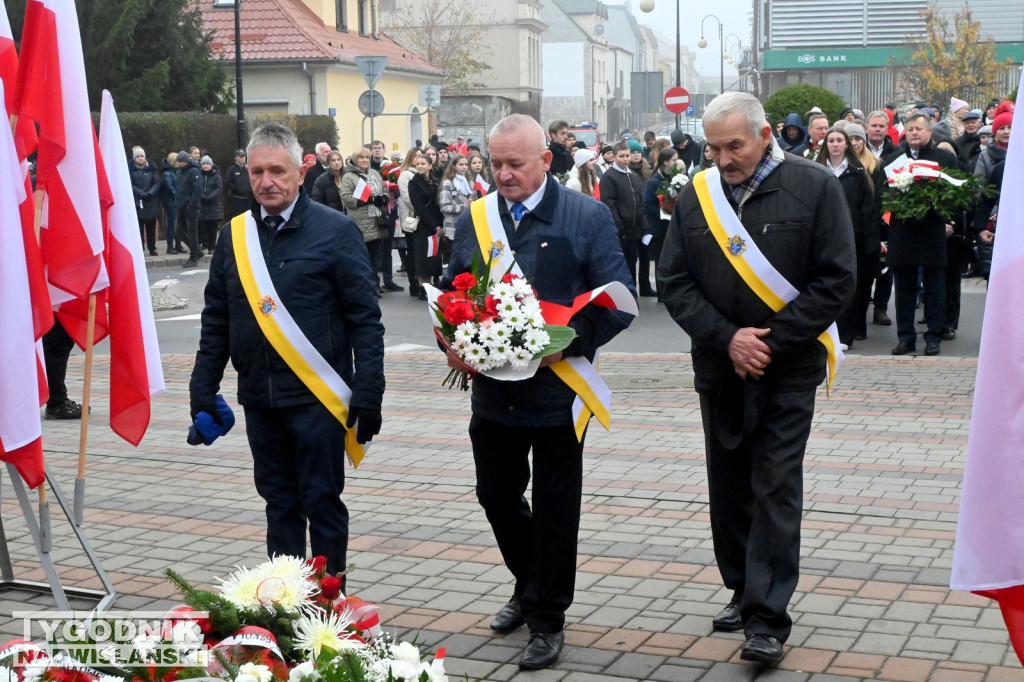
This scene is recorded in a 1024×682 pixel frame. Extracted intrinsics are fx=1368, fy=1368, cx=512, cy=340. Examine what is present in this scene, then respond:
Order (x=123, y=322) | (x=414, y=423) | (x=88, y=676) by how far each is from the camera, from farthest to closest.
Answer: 1. (x=414, y=423)
2. (x=123, y=322)
3. (x=88, y=676)

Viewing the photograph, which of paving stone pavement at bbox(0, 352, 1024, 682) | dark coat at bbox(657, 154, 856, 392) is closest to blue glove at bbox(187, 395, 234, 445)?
paving stone pavement at bbox(0, 352, 1024, 682)

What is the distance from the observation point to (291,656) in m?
3.22

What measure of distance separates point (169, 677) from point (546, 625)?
2.19 meters

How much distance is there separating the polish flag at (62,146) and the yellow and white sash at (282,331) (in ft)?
2.17

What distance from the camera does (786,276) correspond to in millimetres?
5031

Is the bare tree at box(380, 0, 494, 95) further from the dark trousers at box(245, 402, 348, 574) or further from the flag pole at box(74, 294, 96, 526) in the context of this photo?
the dark trousers at box(245, 402, 348, 574)

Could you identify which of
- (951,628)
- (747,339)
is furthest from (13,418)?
(951,628)

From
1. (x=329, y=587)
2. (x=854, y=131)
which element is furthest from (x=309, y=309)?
(x=854, y=131)

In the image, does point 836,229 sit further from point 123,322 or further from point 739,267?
point 123,322

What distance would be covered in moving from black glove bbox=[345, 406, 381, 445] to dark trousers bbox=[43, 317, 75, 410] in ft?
18.2

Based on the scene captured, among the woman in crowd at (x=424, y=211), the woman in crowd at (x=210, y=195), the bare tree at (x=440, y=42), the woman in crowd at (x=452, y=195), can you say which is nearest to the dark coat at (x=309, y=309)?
the woman in crowd at (x=452, y=195)

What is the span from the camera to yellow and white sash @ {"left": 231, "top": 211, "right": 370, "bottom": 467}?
515 centimetres

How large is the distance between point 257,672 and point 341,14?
46755 millimetres

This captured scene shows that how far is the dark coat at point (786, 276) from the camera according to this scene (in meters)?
4.94
